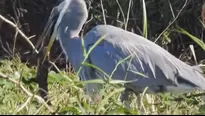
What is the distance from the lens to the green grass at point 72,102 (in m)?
4.17

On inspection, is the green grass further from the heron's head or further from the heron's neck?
the heron's head

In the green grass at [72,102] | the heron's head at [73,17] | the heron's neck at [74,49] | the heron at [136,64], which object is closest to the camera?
the green grass at [72,102]

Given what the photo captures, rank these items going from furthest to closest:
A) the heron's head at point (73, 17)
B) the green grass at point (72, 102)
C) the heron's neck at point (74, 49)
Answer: the heron's head at point (73, 17)
the heron's neck at point (74, 49)
the green grass at point (72, 102)

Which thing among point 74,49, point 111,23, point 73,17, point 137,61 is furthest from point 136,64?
point 111,23

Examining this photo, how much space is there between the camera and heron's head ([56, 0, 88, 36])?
Result: 19.2 feet

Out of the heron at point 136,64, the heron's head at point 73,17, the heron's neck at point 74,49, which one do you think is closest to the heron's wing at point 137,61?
the heron at point 136,64

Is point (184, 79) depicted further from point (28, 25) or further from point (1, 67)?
point (28, 25)

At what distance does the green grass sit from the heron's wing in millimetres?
143

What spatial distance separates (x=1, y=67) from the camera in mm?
7184

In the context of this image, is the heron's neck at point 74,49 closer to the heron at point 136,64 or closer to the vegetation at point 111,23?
the heron at point 136,64

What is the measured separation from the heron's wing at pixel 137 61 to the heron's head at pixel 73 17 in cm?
31

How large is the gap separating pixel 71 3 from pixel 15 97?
2.84 feet

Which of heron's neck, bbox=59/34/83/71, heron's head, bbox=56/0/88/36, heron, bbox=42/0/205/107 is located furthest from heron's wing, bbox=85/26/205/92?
heron's head, bbox=56/0/88/36

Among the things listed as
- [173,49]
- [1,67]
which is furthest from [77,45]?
[173,49]
